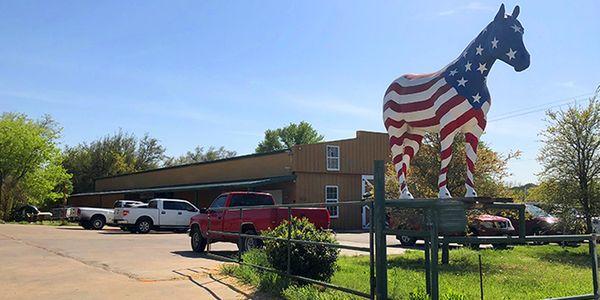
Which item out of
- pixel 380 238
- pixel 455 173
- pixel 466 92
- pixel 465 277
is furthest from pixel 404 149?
pixel 455 173

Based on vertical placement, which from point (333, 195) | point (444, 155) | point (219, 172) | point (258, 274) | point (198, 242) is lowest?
Answer: point (258, 274)

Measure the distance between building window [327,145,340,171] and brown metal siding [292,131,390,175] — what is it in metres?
0.24

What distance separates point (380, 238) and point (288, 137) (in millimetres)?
81910

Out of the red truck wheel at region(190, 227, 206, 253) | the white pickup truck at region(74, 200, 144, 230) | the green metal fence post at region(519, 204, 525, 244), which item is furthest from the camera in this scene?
the white pickup truck at region(74, 200, 144, 230)

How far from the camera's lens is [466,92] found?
6.89m

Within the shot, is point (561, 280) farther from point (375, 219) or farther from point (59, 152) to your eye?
point (59, 152)

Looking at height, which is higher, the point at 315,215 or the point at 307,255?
the point at 315,215

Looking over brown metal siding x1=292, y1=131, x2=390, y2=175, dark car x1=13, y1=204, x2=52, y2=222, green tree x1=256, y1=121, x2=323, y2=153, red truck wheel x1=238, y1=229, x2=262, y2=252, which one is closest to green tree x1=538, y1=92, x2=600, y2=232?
red truck wheel x1=238, y1=229, x2=262, y2=252

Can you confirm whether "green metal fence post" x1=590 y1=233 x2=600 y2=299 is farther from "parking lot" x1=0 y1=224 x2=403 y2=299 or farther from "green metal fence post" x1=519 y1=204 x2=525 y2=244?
"parking lot" x1=0 y1=224 x2=403 y2=299

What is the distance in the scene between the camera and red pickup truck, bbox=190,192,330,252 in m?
15.6

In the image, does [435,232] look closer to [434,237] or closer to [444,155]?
[434,237]

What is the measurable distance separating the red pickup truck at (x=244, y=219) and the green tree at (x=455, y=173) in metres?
2.44

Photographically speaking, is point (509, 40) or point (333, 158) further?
point (333, 158)

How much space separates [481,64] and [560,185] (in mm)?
13216
